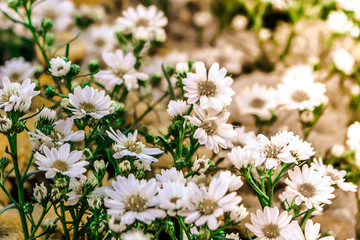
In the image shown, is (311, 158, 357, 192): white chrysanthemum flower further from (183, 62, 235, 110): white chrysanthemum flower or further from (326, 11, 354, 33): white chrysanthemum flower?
(326, 11, 354, 33): white chrysanthemum flower

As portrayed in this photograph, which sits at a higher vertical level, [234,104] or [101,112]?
[101,112]

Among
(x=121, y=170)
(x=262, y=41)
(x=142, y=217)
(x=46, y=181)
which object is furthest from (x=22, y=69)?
(x=262, y=41)

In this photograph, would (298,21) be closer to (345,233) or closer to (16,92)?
(345,233)

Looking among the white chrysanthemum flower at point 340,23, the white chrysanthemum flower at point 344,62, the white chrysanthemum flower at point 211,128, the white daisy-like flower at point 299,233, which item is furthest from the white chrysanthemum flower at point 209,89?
the white chrysanthemum flower at point 340,23

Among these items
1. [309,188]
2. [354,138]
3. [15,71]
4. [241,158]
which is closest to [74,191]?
[241,158]

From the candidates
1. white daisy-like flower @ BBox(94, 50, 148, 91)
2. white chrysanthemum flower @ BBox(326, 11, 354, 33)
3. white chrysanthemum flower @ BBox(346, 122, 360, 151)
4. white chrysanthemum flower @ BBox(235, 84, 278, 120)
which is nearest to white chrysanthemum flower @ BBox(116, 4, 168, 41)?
white daisy-like flower @ BBox(94, 50, 148, 91)

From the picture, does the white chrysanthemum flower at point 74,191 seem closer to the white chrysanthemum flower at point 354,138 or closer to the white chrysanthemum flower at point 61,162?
the white chrysanthemum flower at point 61,162

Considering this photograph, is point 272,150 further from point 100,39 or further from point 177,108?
point 100,39
